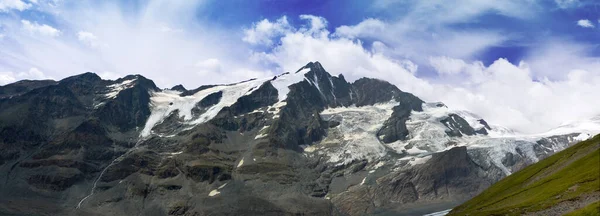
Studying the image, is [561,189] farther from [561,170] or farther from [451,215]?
[451,215]

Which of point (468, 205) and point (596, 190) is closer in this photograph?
point (596, 190)

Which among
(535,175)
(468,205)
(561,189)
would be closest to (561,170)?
(535,175)

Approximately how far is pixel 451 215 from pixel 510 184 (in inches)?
Result: 766

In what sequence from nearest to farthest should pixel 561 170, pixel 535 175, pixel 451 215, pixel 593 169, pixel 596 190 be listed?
pixel 596 190
pixel 593 169
pixel 561 170
pixel 535 175
pixel 451 215

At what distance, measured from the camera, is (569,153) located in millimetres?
157000

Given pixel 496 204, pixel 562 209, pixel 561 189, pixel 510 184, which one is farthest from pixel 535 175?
pixel 562 209

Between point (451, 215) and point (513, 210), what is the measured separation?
44888 mm

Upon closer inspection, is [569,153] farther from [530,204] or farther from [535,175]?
[530,204]

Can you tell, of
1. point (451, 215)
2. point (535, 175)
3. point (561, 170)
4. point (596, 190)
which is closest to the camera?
point (596, 190)

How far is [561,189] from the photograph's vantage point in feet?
391

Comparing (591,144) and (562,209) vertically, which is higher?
(591,144)

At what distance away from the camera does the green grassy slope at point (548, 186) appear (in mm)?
112000

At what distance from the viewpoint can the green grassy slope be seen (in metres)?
112

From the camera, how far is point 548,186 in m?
130
